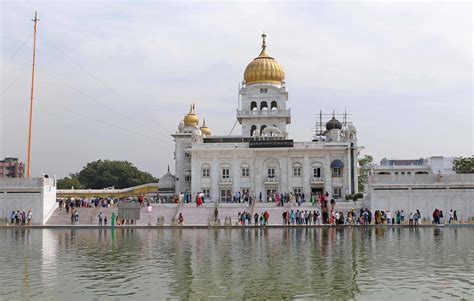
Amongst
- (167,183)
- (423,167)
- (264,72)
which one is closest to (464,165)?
(423,167)

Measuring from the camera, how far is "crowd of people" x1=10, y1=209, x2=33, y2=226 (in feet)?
141

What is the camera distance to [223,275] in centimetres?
1659

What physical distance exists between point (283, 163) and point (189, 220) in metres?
18.0

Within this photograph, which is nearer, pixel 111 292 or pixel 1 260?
pixel 111 292

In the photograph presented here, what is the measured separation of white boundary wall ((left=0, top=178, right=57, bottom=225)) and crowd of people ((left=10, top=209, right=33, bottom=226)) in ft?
2.97

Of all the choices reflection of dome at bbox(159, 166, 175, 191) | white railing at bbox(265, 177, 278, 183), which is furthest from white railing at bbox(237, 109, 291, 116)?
reflection of dome at bbox(159, 166, 175, 191)

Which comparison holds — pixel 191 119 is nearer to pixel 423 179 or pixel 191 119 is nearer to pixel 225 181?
pixel 225 181

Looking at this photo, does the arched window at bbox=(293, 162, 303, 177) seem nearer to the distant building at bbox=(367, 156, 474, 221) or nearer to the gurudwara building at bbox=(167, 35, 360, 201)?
the gurudwara building at bbox=(167, 35, 360, 201)

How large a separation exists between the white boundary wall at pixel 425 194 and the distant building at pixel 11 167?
348 feet

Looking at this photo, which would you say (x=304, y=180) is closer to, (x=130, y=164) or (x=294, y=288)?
(x=294, y=288)

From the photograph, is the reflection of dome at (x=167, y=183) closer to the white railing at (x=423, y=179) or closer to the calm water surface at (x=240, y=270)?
the white railing at (x=423, y=179)

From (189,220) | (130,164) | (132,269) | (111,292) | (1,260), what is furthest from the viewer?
(130,164)

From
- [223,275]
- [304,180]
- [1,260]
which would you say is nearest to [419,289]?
[223,275]

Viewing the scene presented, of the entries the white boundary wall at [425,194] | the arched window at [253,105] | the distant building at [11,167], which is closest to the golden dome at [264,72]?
the arched window at [253,105]
